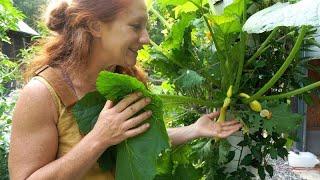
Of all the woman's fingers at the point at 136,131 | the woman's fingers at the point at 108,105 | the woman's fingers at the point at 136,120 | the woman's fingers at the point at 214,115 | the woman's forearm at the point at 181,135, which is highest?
the woman's fingers at the point at 108,105

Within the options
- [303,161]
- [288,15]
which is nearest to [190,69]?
[288,15]

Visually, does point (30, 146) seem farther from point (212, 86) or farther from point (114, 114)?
point (212, 86)

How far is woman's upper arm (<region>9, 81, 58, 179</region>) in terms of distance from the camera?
1.13 metres

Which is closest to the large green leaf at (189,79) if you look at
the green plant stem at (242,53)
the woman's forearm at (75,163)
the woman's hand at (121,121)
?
the green plant stem at (242,53)

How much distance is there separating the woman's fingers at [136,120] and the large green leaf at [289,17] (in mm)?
355

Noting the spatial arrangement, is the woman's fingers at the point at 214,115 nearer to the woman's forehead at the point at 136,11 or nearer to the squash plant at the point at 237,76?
the squash plant at the point at 237,76

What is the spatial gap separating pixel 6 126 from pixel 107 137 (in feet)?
6.47

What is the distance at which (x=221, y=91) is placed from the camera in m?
1.48

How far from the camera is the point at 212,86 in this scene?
1558 millimetres

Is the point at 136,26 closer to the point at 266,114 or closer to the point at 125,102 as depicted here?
the point at 125,102

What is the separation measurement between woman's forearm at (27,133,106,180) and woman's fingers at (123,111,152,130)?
0.09 m

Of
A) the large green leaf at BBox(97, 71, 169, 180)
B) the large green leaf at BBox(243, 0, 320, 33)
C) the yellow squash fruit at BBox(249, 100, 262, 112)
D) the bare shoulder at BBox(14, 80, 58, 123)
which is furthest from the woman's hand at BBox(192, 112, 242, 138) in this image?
the bare shoulder at BBox(14, 80, 58, 123)

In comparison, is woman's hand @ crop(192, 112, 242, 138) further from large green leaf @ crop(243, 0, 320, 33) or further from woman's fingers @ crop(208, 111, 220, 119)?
large green leaf @ crop(243, 0, 320, 33)

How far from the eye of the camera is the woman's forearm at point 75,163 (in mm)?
1117
